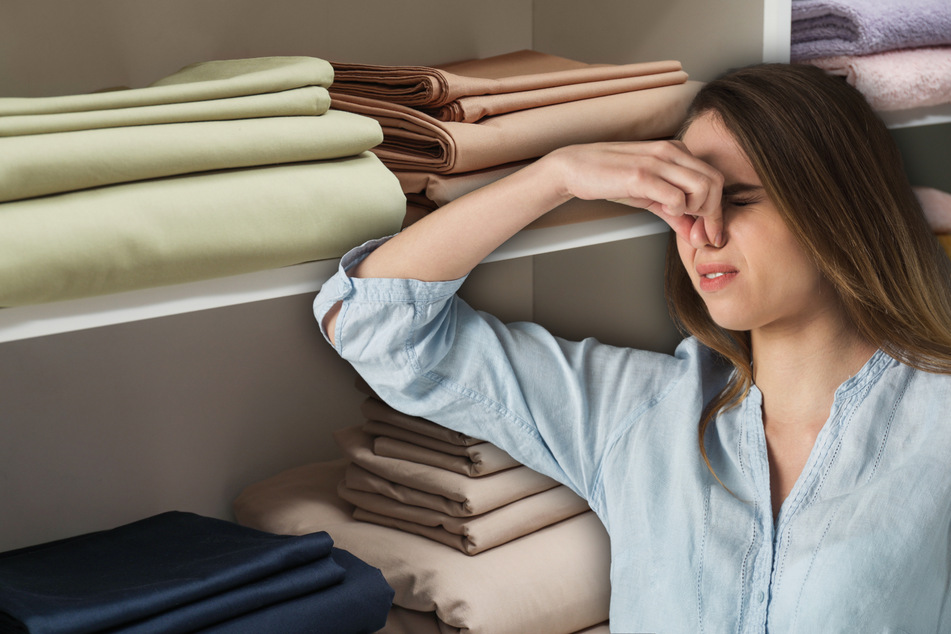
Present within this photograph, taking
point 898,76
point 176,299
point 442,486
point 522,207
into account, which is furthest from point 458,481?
point 898,76

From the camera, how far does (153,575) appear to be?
794 millimetres

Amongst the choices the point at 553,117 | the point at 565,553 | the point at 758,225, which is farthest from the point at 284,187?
A: the point at 565,553

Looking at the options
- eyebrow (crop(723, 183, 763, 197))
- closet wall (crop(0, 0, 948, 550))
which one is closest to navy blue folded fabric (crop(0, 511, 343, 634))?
closet wall (crop(0, 0, 948, 550))

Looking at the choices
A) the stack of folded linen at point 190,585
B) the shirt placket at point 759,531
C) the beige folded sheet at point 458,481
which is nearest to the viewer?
the stack of folded linen at point 190,585

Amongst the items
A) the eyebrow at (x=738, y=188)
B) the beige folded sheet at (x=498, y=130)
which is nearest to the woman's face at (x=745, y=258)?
the eyebrow at (x=738, y=188)

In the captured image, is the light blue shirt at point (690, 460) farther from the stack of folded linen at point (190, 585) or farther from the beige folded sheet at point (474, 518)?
the stack of folded linen at point (190, 585)

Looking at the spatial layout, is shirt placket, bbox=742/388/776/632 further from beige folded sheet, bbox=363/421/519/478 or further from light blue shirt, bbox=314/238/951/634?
beige folded sheet, bbox=363/421/519/478

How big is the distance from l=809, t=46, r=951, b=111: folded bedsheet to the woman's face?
0.29m

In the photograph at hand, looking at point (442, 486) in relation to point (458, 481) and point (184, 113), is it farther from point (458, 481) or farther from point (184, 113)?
point (184, 113)

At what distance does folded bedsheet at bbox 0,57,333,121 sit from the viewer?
0.64 meters

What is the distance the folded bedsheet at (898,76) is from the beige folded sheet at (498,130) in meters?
0.28

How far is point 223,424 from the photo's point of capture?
1.19 meters

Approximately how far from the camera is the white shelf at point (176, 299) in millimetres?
625

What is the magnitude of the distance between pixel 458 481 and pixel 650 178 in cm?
45
